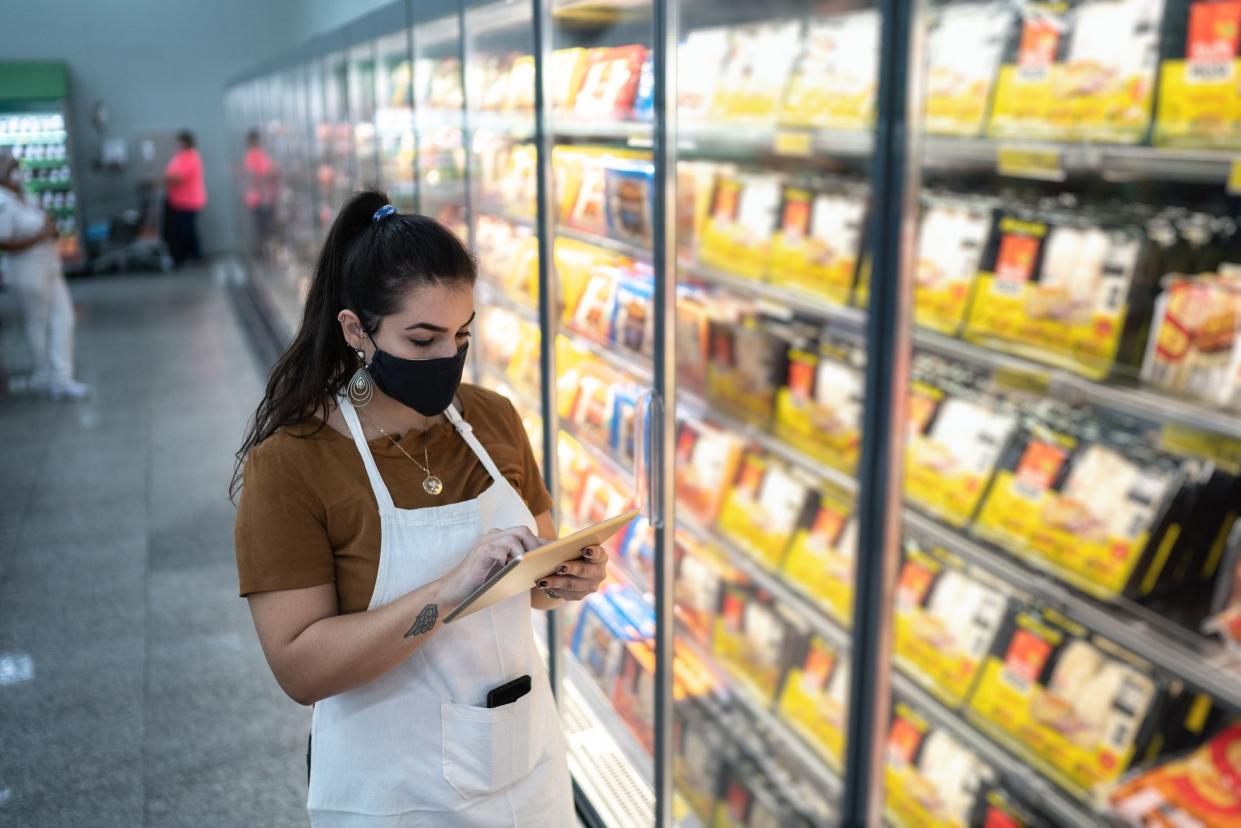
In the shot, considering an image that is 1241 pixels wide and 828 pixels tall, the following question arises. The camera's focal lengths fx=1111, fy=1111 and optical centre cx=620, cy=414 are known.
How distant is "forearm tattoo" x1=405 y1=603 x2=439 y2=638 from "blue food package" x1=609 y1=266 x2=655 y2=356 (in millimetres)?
1366

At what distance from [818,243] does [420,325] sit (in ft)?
2.75

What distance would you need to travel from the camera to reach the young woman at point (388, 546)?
63.4 inches

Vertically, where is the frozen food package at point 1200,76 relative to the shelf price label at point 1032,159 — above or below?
above

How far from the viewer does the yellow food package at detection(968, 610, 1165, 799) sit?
1.74 meters

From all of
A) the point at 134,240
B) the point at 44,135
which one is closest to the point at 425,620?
the point at 44,135

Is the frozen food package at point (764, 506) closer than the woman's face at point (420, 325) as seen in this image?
No

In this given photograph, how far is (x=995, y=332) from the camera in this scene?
193 cm

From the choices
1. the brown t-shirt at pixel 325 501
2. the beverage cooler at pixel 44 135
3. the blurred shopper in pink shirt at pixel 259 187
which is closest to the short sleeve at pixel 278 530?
the brown t-shirt at pixel 325 501

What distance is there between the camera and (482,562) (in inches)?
61.4

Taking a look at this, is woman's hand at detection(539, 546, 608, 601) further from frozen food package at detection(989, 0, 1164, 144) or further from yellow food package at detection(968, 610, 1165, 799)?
frozen food package at detection(989, 0, 1164, 144)

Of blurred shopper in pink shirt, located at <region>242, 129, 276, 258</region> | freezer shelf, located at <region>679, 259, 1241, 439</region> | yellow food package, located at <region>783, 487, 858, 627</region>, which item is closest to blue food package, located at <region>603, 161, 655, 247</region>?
freezer shelf, located at <region>679, 259, 1241, 439</region>

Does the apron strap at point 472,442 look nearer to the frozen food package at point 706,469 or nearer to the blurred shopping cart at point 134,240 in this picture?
the frozen food package at point 706,469

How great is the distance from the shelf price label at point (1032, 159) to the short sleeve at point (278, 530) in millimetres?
1139

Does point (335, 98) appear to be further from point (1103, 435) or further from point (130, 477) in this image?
point (1103, 435)
